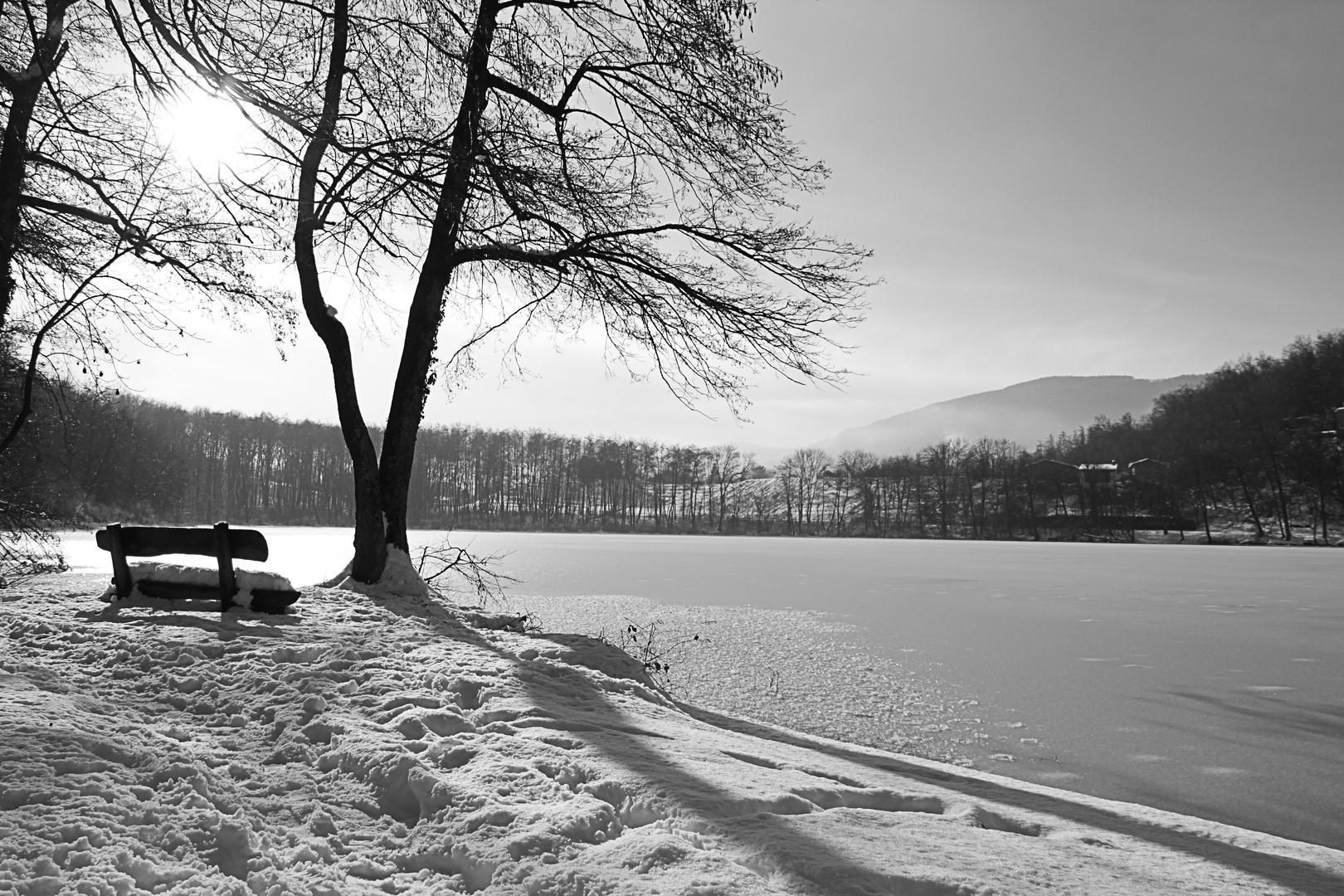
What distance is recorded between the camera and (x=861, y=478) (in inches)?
3401

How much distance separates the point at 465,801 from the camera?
9.30ft

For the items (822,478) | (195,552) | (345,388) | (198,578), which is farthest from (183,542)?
(822,478)

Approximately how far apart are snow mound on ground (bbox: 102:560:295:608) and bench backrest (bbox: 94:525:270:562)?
143 millimetres

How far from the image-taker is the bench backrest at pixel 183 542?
20.7ft

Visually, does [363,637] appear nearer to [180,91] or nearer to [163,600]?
[163,600]

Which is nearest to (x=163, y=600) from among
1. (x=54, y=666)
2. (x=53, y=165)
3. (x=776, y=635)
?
(x=54, y=666)

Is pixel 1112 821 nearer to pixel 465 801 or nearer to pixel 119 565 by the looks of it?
pixel 465 801

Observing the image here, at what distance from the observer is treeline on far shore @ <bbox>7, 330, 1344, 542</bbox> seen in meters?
56.0

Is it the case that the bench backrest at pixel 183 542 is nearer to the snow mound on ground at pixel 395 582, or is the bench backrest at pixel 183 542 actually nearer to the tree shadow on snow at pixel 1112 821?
the snow mound on ground at pixel 395 582

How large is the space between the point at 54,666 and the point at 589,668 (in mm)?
3464

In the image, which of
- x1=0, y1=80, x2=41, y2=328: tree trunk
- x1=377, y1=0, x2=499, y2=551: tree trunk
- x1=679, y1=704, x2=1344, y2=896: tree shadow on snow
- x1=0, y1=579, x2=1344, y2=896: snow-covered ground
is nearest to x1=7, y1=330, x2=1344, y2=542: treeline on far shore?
x1=0, y1=80, x2=41, y2=328: tree trunk

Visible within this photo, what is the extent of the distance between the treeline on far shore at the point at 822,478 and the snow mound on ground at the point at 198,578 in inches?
1174

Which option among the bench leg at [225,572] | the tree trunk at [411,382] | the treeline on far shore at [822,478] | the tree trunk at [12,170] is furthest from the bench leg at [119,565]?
the treeline on far shore at [822,478]

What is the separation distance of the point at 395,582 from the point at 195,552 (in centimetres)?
235
